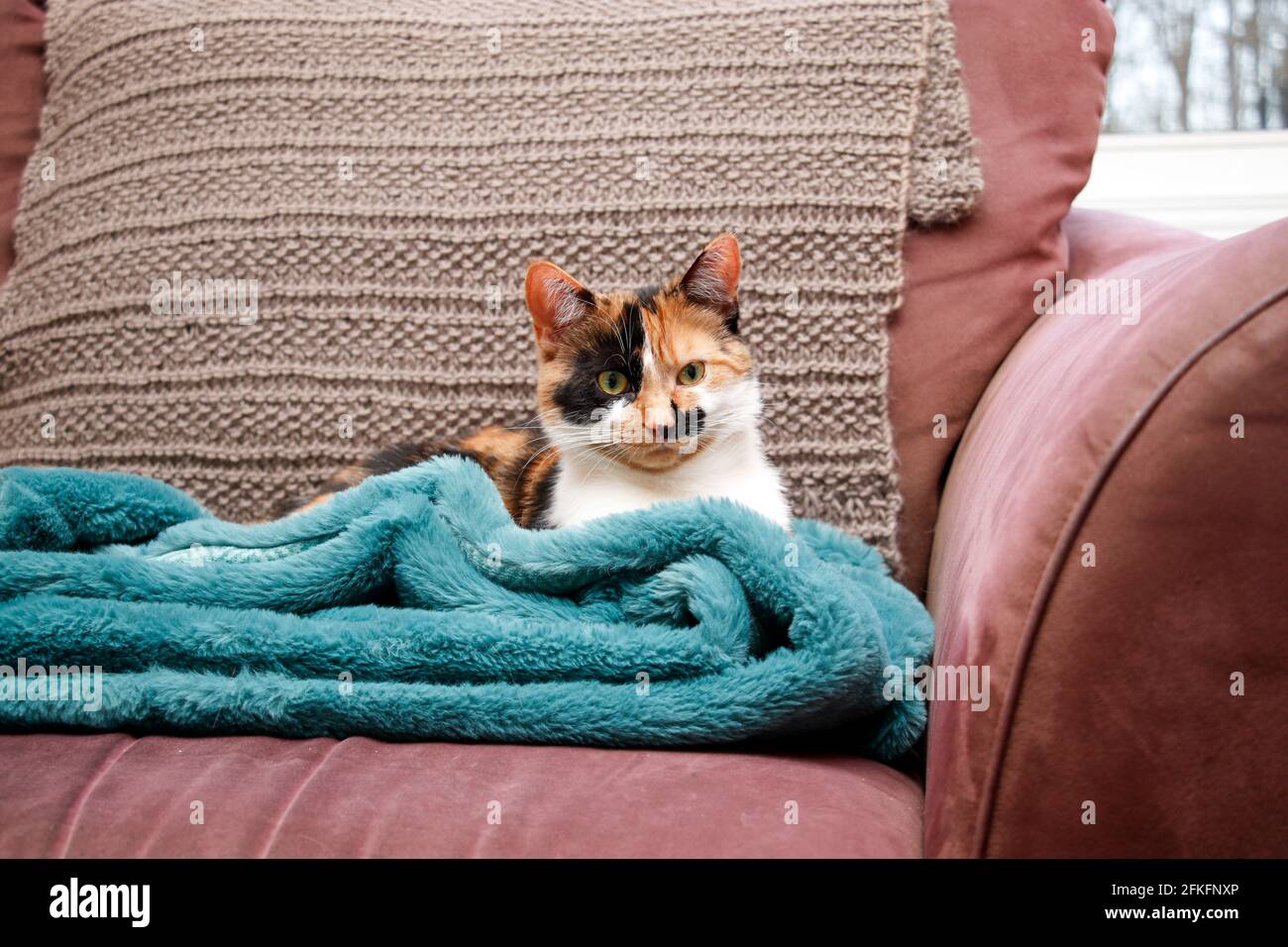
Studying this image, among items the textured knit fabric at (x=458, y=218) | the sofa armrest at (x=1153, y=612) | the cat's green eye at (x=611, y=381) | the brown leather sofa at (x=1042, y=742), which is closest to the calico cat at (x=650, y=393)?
the cat's green eye at (x=611, y=381)

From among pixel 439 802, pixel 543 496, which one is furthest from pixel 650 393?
pixel 439 802

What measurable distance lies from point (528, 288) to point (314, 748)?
48 centimetres

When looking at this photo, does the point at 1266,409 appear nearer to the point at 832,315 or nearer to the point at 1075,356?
the point at 1075,356

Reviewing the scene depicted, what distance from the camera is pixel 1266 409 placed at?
542mm

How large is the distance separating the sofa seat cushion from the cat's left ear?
18.7 inches

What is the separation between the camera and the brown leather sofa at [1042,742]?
0.56 m

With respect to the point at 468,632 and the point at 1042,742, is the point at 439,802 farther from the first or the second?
the point at 1042,742

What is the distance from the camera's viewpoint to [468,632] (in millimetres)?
761

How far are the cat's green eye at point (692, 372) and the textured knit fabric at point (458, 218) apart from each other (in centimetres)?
18

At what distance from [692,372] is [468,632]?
0.37m

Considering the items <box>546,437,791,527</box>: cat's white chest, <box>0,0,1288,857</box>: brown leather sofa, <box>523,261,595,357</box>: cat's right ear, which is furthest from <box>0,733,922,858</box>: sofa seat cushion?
<box>523,261,595,357</box>: cat's right ear

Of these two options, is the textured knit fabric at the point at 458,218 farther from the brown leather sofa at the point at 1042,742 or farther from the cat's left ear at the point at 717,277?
the brown leather sofa at the point at 1042,742

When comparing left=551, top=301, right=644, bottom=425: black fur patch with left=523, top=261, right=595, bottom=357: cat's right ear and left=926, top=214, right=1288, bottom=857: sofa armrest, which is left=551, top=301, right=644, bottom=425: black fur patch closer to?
left=523, top=261, right=595, bottom=357: cat's right ear
